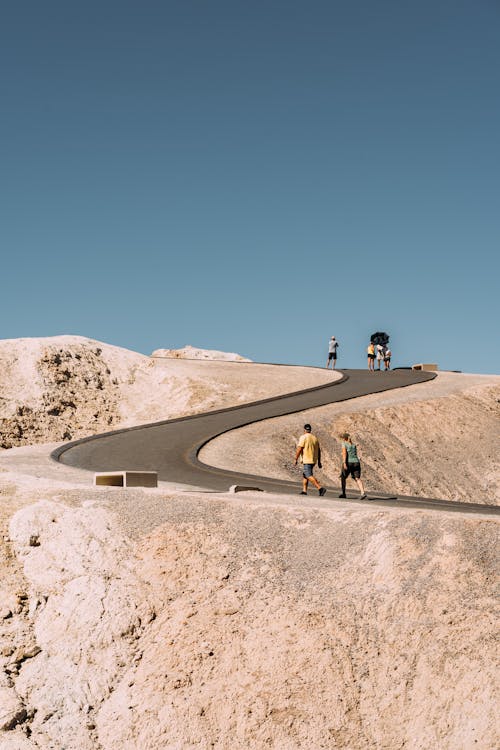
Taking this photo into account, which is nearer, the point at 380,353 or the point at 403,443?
the point at 403,443

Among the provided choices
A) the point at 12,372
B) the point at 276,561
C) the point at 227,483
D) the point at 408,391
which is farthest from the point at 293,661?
the point at 12,372

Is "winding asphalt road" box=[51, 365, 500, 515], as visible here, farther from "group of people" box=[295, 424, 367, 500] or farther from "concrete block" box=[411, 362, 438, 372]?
"concrete block" box=[411, 362, 438, 372]

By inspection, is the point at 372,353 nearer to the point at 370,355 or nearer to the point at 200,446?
the point at 370,355

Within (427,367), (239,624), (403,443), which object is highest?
(427,367)

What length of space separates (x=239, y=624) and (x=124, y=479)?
21.7ft

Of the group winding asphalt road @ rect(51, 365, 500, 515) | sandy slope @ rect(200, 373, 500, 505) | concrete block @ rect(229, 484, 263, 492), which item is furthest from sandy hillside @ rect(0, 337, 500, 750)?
sandy slope @ rect(200, 373, 500, 505)

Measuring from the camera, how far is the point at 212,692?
11.7m

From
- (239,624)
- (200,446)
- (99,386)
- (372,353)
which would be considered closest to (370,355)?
(372,353)

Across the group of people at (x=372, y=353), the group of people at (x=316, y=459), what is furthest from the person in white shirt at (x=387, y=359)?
the group of people at (x=316, y=459)

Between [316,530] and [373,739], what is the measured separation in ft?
12.7

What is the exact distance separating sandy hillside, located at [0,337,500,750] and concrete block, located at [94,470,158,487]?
1.56m

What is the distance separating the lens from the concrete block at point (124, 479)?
18391 mm

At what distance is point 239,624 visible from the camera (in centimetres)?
1245

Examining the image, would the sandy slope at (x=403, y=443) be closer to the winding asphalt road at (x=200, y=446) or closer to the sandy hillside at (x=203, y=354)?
the winding asphalt road at (x=200, y=446)
